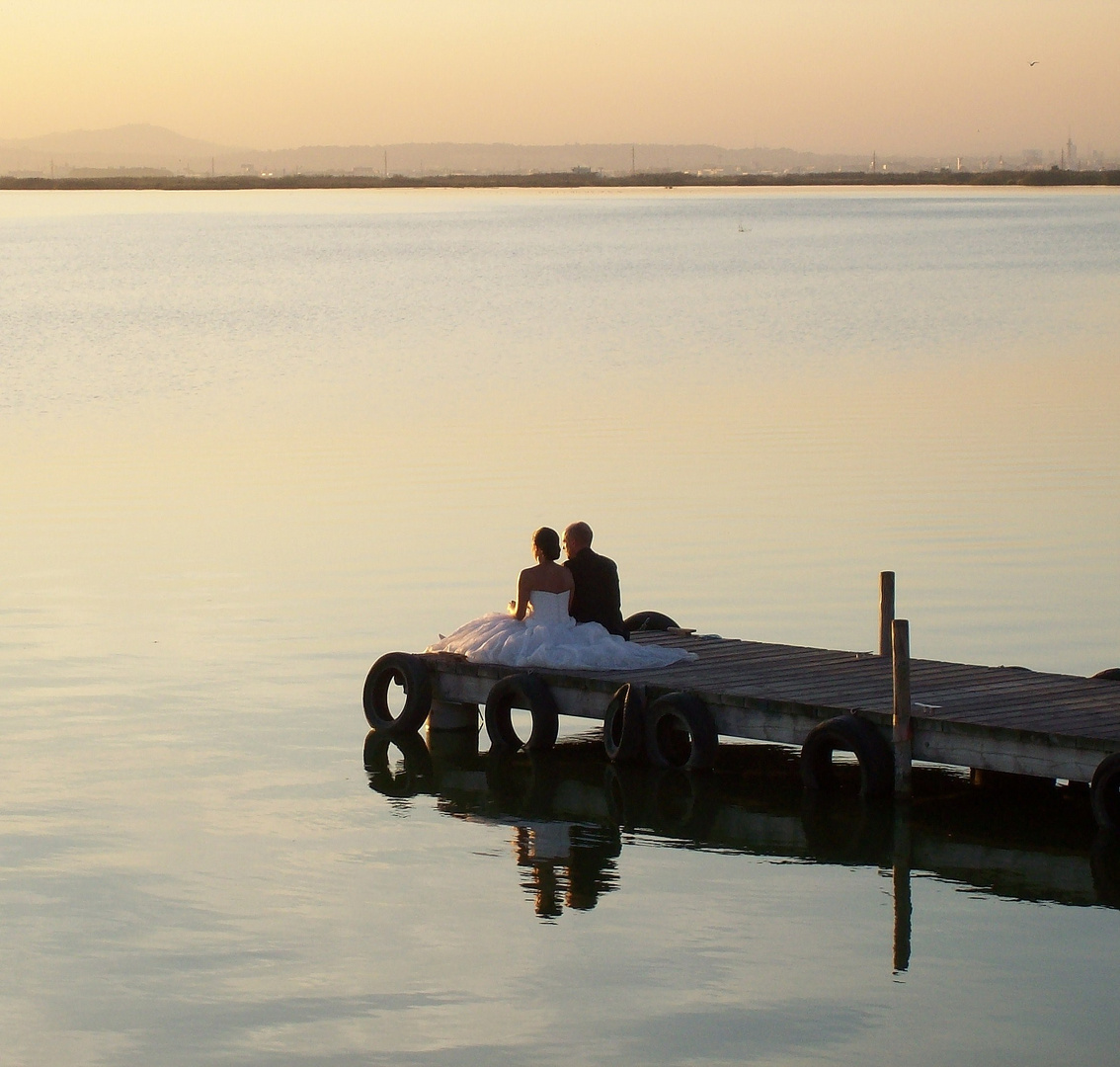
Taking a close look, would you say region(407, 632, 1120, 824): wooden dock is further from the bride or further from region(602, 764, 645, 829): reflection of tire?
region(602, 764, 645, 829): reflection of tire

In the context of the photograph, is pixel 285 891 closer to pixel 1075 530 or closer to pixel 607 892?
pixel 607 892

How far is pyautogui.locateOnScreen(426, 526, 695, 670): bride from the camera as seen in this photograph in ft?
52.5

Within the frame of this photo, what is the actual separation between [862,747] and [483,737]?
161 inches

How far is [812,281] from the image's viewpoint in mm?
86125

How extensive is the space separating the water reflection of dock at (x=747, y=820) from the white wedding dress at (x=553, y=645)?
0.81 metres

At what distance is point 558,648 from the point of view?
16094 millimetres

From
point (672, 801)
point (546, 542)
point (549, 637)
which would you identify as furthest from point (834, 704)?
point (546, 542)

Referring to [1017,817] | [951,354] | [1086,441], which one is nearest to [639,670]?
[1017,817]

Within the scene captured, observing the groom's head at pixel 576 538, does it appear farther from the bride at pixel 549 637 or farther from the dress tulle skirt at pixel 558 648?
the dress tulle skirt at pixel 558 648

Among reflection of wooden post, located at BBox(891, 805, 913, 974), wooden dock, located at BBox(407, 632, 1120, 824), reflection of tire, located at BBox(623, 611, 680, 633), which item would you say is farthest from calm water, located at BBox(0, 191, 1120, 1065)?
reflection of tire, located at BBox(623, 611, 680, 633)

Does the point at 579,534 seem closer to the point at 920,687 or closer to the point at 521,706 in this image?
the point at 521,706

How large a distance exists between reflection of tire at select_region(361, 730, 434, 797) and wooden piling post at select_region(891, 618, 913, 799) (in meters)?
3.71

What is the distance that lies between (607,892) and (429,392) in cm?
3090

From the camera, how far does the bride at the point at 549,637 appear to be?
1600cm
